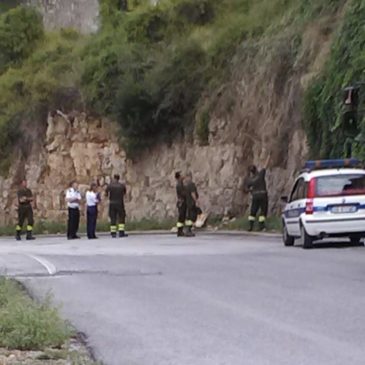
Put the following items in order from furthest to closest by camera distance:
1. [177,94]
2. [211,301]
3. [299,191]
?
[177,94] < [299,191] < [211,301]

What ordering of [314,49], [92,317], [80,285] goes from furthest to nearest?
[314,49] < [80,285] < [92,317]

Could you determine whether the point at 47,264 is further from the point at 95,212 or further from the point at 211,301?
the point at 95,212

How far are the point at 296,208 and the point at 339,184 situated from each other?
1055mm

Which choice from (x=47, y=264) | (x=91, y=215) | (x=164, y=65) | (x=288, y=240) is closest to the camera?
(x=47, y=264)

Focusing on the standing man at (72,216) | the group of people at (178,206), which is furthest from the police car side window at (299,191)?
the standing man at (72,216)

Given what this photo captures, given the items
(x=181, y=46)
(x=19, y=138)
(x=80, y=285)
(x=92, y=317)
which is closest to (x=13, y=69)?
(x=19, y=138)

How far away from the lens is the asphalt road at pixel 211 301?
10.3 m

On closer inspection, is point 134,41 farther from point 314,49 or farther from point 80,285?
point 80,285

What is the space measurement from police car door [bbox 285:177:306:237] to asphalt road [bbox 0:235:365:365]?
55cm

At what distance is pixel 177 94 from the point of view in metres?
38.8

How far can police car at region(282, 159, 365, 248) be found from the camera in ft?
75.7

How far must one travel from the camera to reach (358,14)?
29.1 m

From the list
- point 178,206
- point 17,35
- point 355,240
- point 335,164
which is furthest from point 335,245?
point 17,35

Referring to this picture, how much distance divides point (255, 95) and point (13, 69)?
15.8 metres
